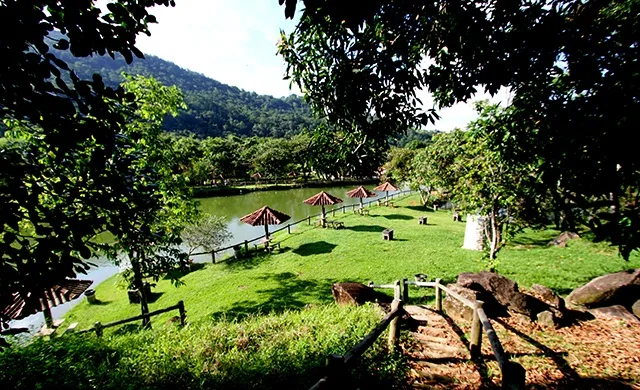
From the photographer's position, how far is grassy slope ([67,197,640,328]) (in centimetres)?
1040

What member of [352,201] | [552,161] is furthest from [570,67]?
[352,201]

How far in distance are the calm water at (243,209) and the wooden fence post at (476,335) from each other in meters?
12.6

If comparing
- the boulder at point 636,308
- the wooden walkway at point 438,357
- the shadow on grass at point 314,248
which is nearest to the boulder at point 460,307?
the wooden walkway at point 438,357

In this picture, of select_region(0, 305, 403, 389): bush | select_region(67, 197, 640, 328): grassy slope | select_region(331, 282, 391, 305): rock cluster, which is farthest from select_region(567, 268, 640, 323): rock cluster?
select_region(0, 305, 403, 389): bush

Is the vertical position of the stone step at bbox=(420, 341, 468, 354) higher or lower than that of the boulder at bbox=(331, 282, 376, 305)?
higher

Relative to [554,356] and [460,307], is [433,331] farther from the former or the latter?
[554,356]

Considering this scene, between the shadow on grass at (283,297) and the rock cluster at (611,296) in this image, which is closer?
the rock cluster at (611,296)

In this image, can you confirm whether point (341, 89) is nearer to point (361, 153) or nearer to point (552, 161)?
point (361, 153)

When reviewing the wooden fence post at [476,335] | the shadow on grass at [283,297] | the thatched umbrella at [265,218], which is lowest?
the shadow on grass at [283,297]

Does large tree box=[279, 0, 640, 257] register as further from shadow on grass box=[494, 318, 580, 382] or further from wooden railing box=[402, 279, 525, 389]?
shadow on grass box=[494, 318, 580, 382]

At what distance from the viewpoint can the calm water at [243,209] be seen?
16.0m

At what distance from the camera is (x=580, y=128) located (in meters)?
2.64

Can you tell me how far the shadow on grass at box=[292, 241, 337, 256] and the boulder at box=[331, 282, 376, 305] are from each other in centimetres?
643

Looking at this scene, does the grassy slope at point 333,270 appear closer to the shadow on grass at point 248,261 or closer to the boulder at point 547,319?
the shadow on grass at point 248,261
